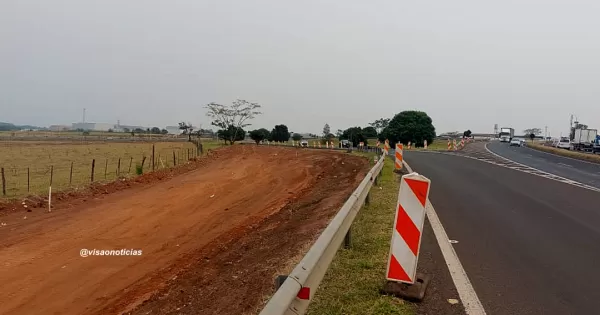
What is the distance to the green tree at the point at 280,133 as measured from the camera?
8861 centimetres

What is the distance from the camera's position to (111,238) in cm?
1073

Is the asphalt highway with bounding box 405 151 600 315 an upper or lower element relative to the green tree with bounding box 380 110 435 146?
lower

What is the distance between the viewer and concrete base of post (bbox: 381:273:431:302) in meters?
4.27

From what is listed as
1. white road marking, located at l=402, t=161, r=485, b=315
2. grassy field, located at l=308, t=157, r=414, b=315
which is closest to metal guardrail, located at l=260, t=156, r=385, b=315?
grassy field, located at l=308, t=157, r=414, b=315

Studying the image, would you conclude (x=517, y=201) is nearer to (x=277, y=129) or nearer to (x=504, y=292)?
(x=504, y=292)

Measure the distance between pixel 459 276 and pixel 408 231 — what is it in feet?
3.95

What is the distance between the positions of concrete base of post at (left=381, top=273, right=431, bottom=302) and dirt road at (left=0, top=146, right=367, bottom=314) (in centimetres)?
172

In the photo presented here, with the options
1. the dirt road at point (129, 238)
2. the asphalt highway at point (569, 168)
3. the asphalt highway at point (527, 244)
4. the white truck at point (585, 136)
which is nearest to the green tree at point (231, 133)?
the asphalt highway at point (569, 168)

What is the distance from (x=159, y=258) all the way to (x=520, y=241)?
7124mm

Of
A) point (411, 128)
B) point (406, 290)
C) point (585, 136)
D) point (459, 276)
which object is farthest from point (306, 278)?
point (585, 136)

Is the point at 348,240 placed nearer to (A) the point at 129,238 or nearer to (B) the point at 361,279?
(B) the point at 361,279

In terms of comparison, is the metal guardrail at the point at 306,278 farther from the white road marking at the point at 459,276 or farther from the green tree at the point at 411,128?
the green tree at the point at 411,128

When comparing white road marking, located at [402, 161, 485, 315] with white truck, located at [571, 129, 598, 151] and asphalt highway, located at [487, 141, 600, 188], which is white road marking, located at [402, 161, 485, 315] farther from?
white truck, located at [571, 129, 598, 151]

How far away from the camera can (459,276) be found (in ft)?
16.5
